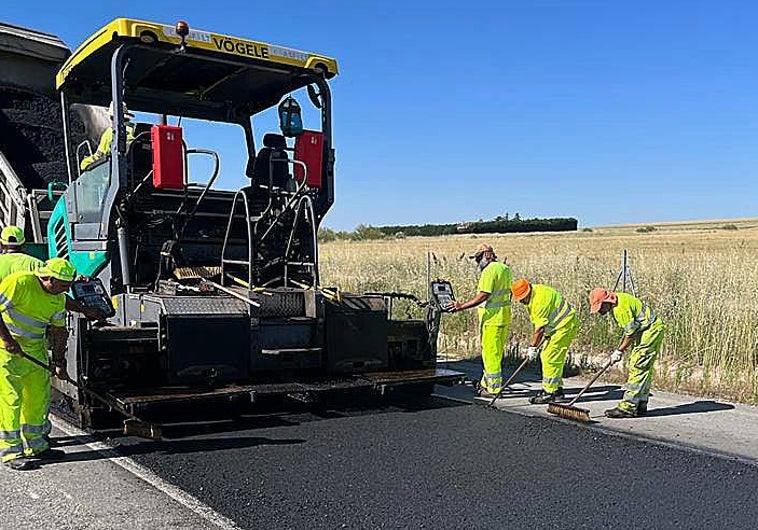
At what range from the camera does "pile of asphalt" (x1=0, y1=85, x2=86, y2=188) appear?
8.86 meters

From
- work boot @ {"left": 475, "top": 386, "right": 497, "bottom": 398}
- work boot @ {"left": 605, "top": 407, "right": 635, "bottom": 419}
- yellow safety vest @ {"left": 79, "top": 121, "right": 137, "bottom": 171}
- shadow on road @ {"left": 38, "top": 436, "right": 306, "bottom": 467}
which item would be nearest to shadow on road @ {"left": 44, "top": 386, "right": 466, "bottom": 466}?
shadow on road @ {"left": 38, "top": 436, "right": 306, "bottom": 467}

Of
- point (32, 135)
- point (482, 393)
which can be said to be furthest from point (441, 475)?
point (32, 135)

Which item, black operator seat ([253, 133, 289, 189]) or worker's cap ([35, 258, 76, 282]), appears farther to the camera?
black operator seat ([253, 133, 289, 189])

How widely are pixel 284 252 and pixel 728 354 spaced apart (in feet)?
16.6

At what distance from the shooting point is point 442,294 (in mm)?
7695

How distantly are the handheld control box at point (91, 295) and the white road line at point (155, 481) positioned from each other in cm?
89

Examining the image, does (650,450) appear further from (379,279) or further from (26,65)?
(379,279)

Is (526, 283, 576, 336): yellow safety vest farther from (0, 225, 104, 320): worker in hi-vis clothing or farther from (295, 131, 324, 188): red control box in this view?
(0, 225, 104, 320): worker in hi-vis clothing

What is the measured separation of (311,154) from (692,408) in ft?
13.1

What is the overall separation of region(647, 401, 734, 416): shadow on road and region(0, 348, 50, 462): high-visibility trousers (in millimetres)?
4799

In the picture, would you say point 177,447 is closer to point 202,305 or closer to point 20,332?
point 202,305

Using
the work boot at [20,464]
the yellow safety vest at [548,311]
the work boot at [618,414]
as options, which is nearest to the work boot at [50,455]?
the work boot at [20,464]

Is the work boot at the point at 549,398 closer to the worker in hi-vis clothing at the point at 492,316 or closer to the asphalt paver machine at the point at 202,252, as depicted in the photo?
the worker in hi-vis clothing at the point at 492,316

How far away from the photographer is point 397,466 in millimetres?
5156
